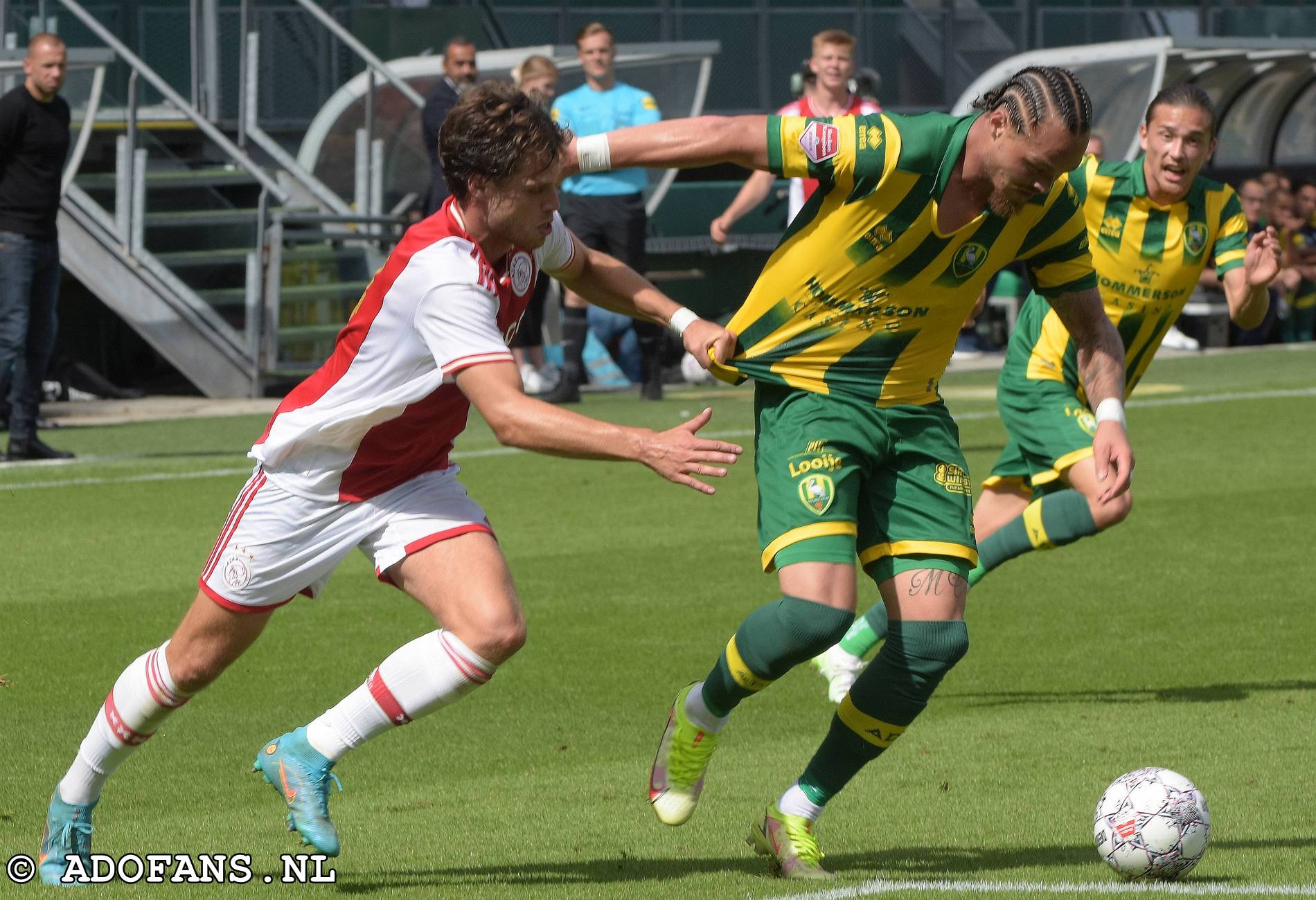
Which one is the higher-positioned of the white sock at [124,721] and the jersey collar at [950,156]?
the jersey collar at [950,156]

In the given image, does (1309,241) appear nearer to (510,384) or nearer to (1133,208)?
(1133,208)

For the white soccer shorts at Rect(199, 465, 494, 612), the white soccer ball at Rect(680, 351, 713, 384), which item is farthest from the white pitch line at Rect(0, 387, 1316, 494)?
the white soccer shorts at Rect(199, 465, 494, 612)

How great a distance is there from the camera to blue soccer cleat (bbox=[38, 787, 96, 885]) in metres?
4.64

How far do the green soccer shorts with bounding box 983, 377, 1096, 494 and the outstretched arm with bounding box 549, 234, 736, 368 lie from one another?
2.59m

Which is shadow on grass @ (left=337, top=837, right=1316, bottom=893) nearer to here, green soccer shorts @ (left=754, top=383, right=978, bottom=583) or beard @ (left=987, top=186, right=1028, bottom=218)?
green soccer shorts @ (left=754, top=383, right=978, bottom=583)

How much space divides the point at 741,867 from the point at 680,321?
134cm

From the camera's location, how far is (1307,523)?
10055mm

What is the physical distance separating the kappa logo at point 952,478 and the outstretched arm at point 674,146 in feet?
2.83

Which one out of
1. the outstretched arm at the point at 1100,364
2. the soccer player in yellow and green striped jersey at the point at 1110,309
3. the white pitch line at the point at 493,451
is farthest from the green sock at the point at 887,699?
the white pitch line at the point at 493,451

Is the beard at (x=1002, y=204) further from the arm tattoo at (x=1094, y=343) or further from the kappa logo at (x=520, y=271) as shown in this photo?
the kappa logo at (x=520, y=271)

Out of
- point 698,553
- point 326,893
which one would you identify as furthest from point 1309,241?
point 326,893

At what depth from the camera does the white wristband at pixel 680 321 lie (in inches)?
192

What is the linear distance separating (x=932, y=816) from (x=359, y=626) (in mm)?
3205

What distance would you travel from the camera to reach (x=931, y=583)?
4.77 metres
